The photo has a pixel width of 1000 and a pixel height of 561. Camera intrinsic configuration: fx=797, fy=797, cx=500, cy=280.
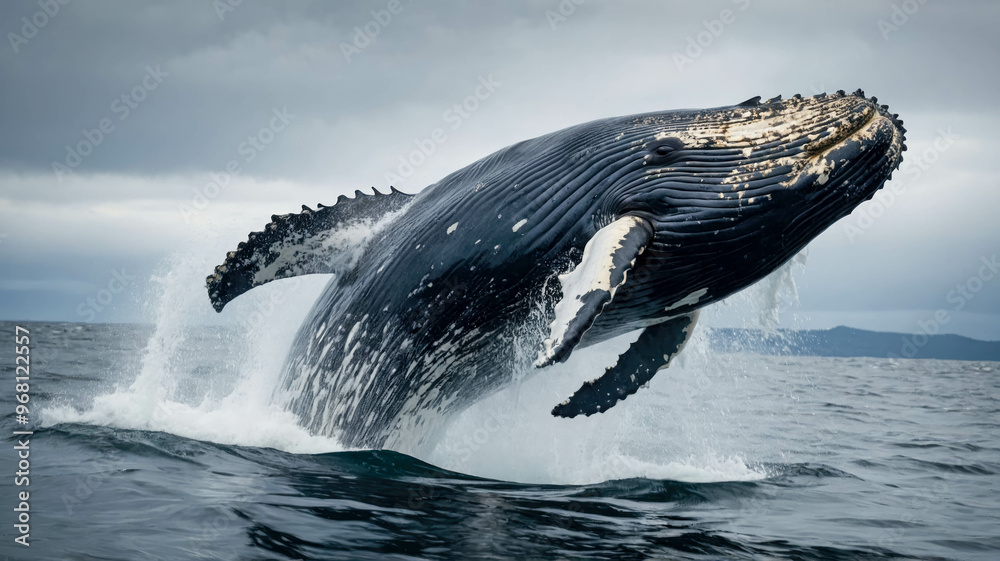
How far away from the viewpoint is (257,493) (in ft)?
17.7

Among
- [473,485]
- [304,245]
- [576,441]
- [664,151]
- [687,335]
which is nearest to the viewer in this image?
[664,151]

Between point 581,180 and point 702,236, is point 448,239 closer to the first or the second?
point 581,180

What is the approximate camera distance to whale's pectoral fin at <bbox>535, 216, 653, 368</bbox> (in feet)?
15.9

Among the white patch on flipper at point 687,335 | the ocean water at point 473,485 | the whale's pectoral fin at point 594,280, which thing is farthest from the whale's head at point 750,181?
the ocean water at point 473,485

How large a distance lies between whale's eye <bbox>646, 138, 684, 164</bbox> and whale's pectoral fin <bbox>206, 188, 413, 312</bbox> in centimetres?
271

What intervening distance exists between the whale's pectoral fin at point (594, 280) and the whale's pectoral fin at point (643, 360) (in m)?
1.40

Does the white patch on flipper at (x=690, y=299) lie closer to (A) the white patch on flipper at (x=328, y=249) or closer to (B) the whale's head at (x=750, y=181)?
(B) the whale's head at (x=750, y=181)

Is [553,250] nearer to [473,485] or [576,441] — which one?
[473,485]

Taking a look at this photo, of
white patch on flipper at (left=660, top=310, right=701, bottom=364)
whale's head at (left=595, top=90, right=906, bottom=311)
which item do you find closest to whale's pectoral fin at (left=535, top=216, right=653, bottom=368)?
whale's head at (left=595, top=90, right=906, bottom=311)

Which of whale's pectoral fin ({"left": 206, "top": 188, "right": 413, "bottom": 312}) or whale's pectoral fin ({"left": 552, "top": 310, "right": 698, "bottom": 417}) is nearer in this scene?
whale's pectoral fin ({"left": 552, "top": 310, "right": 698, "bottom": 417})

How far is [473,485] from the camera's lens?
6402 millimetres

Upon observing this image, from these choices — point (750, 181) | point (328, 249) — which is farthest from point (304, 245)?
point (750, 181)

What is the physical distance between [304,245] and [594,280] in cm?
346

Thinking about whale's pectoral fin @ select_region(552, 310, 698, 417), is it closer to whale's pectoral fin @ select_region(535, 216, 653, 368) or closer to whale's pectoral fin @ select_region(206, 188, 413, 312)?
whale's pectoral fin @ select_region(535, 216, 653, 368)
